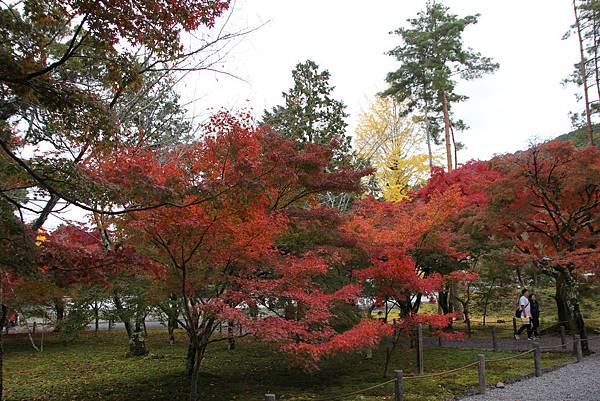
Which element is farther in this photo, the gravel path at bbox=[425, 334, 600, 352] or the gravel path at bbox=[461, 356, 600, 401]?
the gravel path at bbox=[425, 334, 600, 352]

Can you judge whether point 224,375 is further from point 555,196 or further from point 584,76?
point 584,76

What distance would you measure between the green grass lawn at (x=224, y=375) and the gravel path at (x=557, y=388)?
25.2 inches

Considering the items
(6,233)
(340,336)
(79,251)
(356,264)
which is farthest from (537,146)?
(6,233)

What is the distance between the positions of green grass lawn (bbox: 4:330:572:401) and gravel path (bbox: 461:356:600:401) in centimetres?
64

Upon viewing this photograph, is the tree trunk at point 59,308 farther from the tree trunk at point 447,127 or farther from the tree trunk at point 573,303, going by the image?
the tree trunk at point 447,127

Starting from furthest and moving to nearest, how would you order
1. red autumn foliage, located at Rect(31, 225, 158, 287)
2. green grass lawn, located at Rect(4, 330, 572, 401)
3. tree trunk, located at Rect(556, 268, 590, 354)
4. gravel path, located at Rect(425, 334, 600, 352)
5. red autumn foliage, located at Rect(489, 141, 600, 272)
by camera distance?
gravel path, located at Rect(425, 334, 600, 352), tree trunk, located at Rect(556, 268, 590, 354), red autumn foliage, located at Rect(489, 141, 600, 272), green grass lawn, located at Rect(4, 330, 572, 401), red autumn foliage, located at Rect(31, 225, 158, 287)

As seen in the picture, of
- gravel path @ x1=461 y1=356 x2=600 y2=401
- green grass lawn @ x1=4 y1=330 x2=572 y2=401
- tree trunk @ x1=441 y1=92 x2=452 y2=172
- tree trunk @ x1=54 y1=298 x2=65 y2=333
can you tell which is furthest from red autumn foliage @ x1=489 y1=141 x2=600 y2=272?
tree trunk @ x1=54 y1=298 x2=65 y2=333

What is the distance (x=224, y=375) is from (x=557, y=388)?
7.74 m

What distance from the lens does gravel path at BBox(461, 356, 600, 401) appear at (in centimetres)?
798

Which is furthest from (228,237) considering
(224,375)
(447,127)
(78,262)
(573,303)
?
(447,127)

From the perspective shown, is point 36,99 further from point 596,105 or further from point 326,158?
point 596,105

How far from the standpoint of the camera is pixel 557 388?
28.2 feet

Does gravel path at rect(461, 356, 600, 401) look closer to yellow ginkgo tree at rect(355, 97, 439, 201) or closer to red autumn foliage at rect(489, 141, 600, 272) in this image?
red autumn foliage at rect(489, 141, 600, 272)

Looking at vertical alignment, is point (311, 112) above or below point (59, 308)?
above
